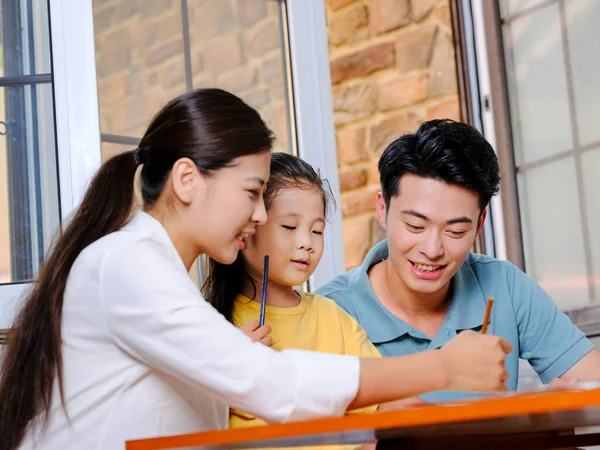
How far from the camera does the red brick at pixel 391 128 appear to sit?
2.76 meters

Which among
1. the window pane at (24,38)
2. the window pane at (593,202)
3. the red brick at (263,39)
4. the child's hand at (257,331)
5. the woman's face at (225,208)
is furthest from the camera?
the window pane at (593,202)

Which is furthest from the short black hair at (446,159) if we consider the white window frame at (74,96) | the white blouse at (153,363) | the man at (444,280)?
the white blouse at (153,363)

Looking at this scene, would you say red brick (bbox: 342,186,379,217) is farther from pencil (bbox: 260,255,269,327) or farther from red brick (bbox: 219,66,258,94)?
pencil (bbox: 260,255,269,327)

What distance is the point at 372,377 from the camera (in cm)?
106

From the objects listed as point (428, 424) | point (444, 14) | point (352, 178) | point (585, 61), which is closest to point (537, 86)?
point (585, 61)

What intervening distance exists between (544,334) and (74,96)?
3.49ft

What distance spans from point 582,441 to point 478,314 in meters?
0.60

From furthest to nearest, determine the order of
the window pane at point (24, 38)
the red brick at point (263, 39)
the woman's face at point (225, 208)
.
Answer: the red brick at point (263, 39) → the window pane at point (24, 38) → the woman's face at point (225, 208)

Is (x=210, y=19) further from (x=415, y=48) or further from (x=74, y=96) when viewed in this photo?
(x=415, y=48)

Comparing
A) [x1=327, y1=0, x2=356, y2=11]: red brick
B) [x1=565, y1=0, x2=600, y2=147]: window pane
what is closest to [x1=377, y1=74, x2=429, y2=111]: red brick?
[x1=327, y1=0, x2=356, y2=11]: red brick

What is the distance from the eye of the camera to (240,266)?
5.30 feet

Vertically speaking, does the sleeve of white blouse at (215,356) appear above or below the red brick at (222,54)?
below

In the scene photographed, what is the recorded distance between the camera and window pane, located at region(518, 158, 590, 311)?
248 cm

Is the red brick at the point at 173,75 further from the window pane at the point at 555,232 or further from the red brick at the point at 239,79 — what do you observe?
the window pane at the point at 555,232
